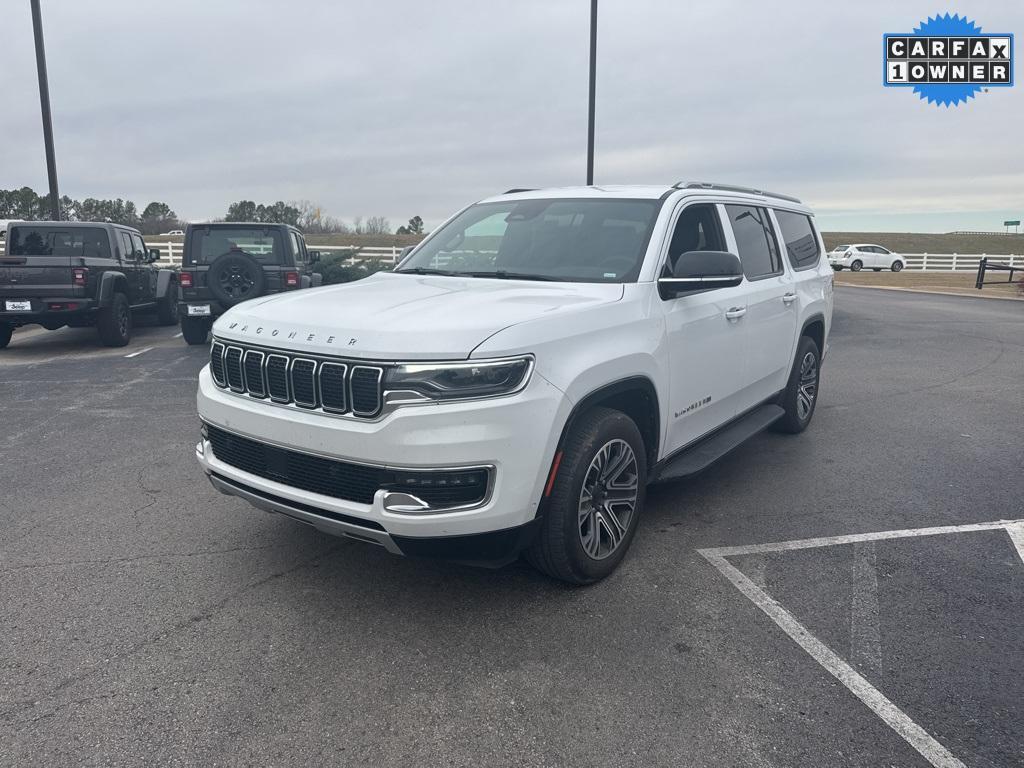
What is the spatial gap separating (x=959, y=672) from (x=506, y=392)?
2.07 metres

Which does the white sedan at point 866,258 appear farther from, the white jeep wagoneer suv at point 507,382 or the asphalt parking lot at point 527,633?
the white jeep wagoneer suv at point 507,382

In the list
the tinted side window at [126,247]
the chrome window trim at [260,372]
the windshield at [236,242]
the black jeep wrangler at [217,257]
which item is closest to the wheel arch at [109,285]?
the tinted side window at [126,247]

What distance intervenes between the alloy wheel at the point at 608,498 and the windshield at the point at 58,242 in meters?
11.2

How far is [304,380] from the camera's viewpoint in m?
3.26

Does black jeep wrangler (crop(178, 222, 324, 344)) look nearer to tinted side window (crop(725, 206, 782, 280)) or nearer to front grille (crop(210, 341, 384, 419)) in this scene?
tinted side window (crop(725, 206, 782, 280))

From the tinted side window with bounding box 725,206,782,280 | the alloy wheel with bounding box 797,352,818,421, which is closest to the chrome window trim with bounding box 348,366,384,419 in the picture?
the tinted side window with bounding box 725,206,782,280

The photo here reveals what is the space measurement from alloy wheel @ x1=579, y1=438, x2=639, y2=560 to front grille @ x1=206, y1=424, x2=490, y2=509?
0.65 metres

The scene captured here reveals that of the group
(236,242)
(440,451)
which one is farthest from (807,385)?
(236,242)

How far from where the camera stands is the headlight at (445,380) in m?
3.00

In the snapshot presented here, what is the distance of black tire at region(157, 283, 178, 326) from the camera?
14.8 meters

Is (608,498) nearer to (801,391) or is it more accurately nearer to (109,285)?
Answer: (801,391)

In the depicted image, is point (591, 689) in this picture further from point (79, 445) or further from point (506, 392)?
point (79, 445)

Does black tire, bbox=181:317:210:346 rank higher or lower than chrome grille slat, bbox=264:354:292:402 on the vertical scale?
lower

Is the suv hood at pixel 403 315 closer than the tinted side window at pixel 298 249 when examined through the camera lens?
Yes
